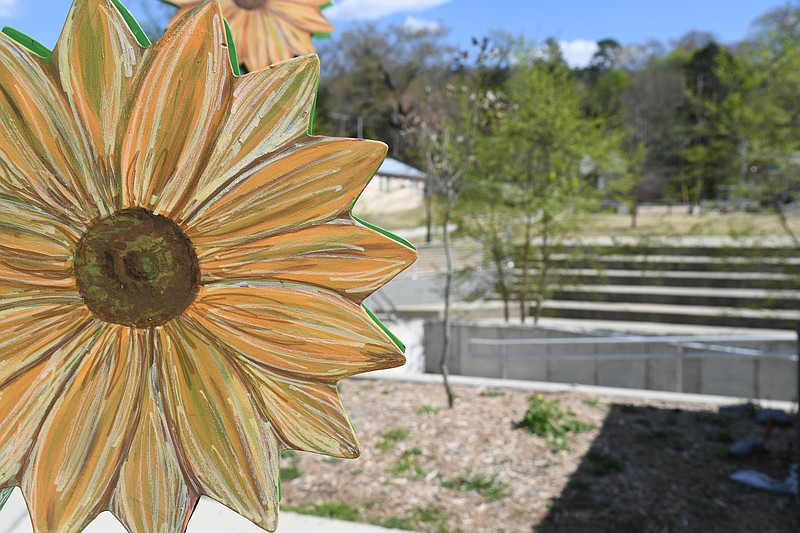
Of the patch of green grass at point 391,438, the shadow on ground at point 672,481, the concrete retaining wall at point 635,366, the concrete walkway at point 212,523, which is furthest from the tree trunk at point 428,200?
the concrete walkway at point 212,523

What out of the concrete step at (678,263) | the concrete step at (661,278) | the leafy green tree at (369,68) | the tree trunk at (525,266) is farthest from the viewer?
the leafy green tree at (369,68)

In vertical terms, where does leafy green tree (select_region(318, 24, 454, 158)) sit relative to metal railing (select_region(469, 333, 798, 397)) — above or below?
above

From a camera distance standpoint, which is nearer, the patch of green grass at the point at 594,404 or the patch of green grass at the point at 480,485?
the patch of green grass at the point at 480,485

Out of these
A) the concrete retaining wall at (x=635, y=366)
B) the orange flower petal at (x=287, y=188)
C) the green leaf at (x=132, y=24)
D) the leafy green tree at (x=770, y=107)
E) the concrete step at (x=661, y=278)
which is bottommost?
the concrete retaining wall at (x=635, y=366)

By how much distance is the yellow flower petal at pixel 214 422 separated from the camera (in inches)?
40.9

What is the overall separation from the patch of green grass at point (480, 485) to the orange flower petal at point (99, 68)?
3.06 meters

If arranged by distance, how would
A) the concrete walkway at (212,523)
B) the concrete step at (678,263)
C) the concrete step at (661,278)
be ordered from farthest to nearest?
the concrete step at (661,278), the concrete step at (678,263), the concrete walkway at (212,523)

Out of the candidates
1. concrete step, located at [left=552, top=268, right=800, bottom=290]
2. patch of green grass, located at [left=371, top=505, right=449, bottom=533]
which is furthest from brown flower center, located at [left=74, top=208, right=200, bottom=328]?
concrete step, located at [left=552, top=268, right=800, bottom=290]

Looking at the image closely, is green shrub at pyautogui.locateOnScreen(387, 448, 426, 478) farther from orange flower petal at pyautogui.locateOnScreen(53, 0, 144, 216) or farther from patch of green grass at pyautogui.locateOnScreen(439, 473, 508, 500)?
orange flower petal at pyautogui.locateOnScreen(53, 0, 144, 216)

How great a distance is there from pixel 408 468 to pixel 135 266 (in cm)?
317

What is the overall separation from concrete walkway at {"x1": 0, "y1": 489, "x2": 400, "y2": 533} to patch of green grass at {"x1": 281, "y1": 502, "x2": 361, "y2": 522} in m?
0.56

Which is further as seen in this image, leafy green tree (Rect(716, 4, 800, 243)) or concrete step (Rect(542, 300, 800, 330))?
concrete step (Rect(542, 300, 800, 330))

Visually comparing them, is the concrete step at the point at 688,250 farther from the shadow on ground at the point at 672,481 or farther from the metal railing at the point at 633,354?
the shadow on ground at the point at 672,481

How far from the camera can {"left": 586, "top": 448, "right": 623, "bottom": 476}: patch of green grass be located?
3.87m
